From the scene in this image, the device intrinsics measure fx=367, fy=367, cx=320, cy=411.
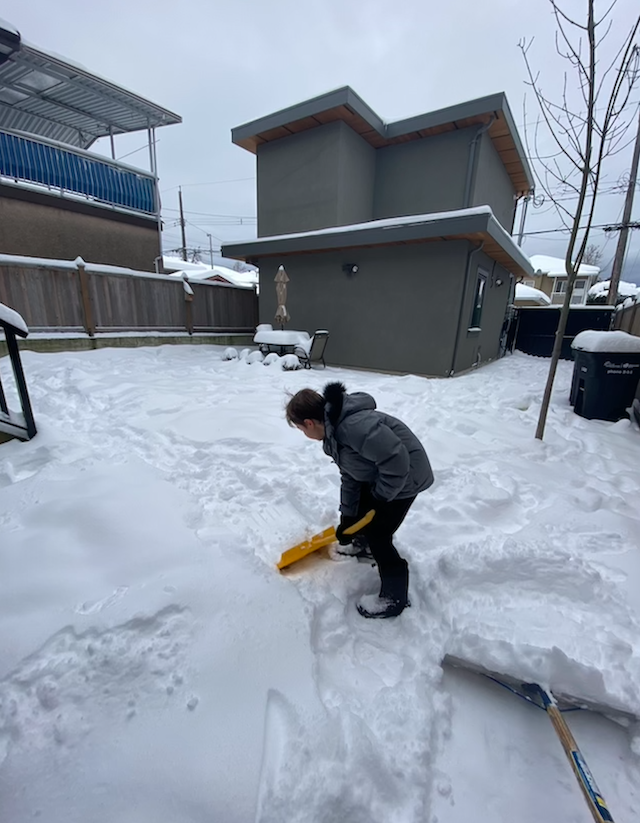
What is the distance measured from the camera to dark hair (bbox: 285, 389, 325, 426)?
1.70 meters

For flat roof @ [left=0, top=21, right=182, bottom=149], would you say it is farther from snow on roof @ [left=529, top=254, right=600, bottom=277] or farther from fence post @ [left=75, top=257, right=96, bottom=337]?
snow on roof @ [left=529, top=254, right=600, bottom=277]

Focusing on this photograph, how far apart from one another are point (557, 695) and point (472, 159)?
10331 mm

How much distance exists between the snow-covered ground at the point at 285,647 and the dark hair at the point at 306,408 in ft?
2.79

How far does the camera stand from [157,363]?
24.6 feet

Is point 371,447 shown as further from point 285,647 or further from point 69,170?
point 69,170

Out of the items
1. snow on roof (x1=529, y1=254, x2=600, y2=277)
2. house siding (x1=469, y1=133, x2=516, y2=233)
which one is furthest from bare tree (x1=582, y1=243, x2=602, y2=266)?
house siding (x1=469, y1=133, x2=516, y2=233)

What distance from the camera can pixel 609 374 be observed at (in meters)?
4.63

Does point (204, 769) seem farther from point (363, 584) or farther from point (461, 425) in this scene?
point (461, 425)

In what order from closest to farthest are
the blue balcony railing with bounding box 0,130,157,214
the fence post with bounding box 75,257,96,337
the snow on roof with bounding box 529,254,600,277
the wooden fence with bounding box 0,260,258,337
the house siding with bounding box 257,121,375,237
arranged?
the wooden fence with bounding box 0,260,258,337, the fence post with bounding box 75,257,96,337, the blue balcony railing with bounding box 0,130,157,214, the house siding with bounding box 257,121,375,237, the snow on roof with bounding box 529,254,600,277

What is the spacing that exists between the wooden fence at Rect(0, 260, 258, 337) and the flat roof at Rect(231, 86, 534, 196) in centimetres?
405

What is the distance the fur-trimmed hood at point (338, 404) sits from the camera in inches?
65.9

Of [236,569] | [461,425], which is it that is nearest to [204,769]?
[236,569]

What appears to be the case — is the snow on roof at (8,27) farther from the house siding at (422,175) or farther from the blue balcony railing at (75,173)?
the house siding at (422,175)

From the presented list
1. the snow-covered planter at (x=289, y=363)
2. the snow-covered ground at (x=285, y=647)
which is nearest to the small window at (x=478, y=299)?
the snow-covered planter at (x=289, y=363)
